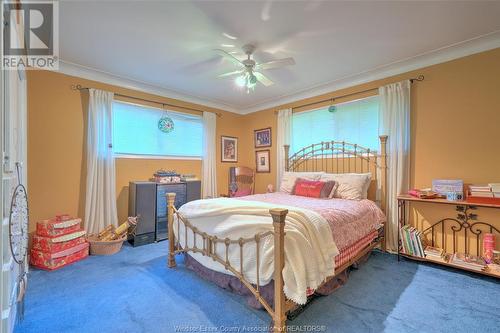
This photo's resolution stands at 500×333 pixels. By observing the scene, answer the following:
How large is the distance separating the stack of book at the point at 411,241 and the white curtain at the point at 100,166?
3.91 metres

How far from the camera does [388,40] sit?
8.38 ft

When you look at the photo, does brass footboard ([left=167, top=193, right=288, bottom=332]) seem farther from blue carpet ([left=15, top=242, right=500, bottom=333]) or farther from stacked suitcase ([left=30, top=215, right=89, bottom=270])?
stacked suitcase ([left=30, top=215, right=89, bottom=270])

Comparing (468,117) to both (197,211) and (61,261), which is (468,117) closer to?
(197,211)

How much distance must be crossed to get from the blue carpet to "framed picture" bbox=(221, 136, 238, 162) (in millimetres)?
2833

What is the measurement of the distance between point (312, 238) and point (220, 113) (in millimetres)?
3821

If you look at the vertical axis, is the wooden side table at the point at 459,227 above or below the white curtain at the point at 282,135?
below

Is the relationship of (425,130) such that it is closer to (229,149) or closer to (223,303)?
(223,303)

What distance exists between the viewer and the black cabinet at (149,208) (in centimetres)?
343

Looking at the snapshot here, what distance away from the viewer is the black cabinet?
3.43 meters

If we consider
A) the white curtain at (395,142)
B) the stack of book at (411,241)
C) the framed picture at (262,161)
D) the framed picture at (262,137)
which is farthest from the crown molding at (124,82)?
the stack of book at (411,241)

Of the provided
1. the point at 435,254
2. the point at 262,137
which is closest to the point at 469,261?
the point at 435,254

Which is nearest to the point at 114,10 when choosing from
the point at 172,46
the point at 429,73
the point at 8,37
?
the point at 172,46

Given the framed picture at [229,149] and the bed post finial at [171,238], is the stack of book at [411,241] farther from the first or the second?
the framed picture at [229,149]

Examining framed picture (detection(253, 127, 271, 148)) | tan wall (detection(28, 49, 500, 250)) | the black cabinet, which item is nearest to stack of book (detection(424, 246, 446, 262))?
tan wall (detection(28, 49, 500, 250))
